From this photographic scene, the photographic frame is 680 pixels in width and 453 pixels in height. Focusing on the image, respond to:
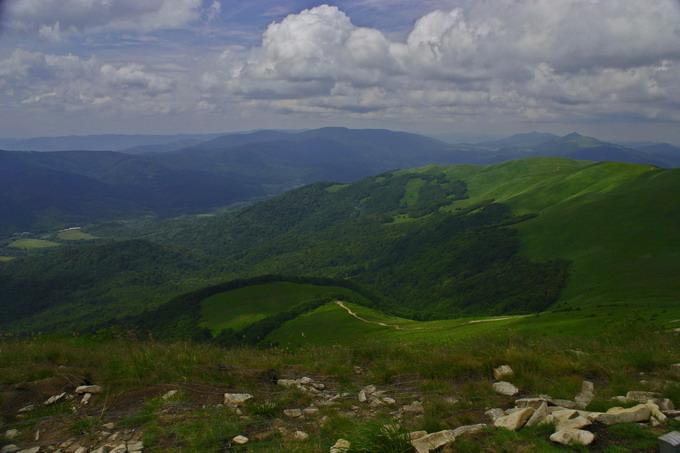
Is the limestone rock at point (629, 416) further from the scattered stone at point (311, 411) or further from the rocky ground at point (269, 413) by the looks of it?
the scattered stone at point (311, 411)

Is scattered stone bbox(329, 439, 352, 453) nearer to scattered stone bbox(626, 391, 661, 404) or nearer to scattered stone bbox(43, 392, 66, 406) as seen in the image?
scattered stone bbox(626, 391, 661, 404)

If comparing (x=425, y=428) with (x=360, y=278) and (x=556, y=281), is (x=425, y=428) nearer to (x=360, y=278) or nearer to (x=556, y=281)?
(x=556, y=281)

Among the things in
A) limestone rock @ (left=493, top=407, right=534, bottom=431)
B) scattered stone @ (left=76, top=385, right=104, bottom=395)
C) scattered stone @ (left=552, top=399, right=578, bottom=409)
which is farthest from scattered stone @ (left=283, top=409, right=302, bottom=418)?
Result: scattered stone @ (left=552, top=399, right=578, bottom=409)

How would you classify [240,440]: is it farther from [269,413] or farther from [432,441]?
[432,441]

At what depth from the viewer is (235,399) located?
961cm

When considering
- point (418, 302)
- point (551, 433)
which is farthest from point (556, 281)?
point (551, 433)

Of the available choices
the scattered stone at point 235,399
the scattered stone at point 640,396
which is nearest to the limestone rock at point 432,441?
the scattered stone at point 640,396

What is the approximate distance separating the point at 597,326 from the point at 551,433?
3599 cm

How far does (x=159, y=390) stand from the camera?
33.8 feet

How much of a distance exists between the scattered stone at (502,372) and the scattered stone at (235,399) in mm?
6854

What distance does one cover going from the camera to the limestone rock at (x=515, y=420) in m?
7.25

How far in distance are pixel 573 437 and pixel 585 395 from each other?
329cm

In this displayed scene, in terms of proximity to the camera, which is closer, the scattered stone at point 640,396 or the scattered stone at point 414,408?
the scattered stone at point 640,396

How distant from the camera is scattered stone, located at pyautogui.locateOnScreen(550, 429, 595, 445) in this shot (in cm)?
637
